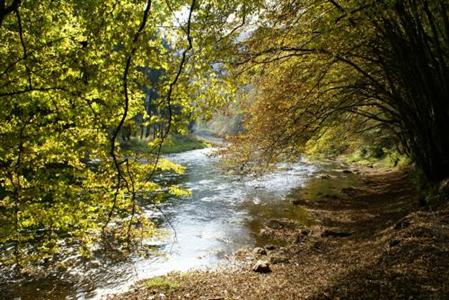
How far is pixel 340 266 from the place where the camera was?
38.0 feet

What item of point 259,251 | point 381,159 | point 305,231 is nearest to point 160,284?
point 259,251

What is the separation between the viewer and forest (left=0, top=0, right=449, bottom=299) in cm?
855

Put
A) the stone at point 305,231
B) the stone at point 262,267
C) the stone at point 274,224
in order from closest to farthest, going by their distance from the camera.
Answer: the stone at point 262,267, the stone at point 305,231, the stone at point 274,224

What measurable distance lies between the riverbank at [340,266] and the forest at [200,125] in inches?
2.9

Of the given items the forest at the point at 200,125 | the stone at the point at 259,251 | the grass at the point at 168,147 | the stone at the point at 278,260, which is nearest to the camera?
the forest at the point at 200,125

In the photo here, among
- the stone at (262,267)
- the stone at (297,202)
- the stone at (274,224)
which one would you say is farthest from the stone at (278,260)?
the stone at (297,202)

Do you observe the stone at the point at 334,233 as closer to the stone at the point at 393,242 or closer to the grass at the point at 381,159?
the stone at the point at 393,242

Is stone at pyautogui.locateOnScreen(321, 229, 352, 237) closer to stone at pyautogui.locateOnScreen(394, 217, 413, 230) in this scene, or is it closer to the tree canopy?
stone at pyautogui.locateOnScreen(394, 217, 413, 230)

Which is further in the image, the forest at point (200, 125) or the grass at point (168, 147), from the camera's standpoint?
the grass at point (168, 147)

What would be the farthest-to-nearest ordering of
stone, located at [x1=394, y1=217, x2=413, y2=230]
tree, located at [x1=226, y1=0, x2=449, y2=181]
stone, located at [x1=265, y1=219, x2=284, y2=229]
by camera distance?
stone, located at [x1=265, y1=219, x2=284, y2=229] → stone, located at [x1=394, y1=217, x2=413, y2=230] → tree, located at [x1=226, y1=0, x2=449, y2=181]

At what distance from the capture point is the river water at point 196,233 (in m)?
13.7

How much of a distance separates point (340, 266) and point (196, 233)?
10125 mm

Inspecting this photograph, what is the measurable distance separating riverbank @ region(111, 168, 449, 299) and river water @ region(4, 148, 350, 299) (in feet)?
4.52

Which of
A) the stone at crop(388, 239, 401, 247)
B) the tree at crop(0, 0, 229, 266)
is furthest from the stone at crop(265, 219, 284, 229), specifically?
the tree at crop(0, 0, 229, 266)
